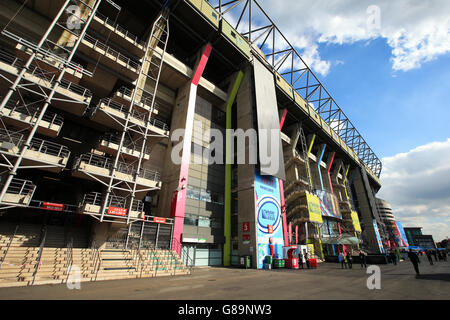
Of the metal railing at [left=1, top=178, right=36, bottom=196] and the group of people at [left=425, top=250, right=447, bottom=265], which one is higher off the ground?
the metal railing at [left=1, top=178, right=36, bottom=196]

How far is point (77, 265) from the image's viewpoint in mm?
13055

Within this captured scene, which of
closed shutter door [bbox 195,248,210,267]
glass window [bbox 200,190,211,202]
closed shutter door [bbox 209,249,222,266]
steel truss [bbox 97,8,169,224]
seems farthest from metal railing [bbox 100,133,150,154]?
closed shutter door [bbox 209,249,222,266]

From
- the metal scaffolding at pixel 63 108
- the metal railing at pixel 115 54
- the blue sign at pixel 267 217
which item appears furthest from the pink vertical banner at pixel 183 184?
the blue sign at pixel 267 217

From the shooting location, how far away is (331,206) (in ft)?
149

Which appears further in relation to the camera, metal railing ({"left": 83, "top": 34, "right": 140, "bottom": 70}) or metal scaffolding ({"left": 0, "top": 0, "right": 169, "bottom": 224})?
metal railing ({"left": 83, "top": 34, "right": 140, "bottom": 70})

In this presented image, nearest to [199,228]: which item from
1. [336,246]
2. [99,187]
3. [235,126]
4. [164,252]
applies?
[164,252]

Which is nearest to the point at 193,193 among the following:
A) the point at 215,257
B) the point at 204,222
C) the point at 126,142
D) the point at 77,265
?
the point at 204,222

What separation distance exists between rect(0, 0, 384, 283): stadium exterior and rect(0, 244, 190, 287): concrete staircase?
196 mm

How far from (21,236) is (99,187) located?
686 centimetres

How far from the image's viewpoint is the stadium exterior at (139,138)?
52.8 ft

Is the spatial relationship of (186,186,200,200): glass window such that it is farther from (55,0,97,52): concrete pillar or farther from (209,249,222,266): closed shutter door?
(55,0,97,52): concrete pillar

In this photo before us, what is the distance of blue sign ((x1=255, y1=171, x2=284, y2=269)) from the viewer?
2536cm

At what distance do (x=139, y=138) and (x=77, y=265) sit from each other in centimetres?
1265
